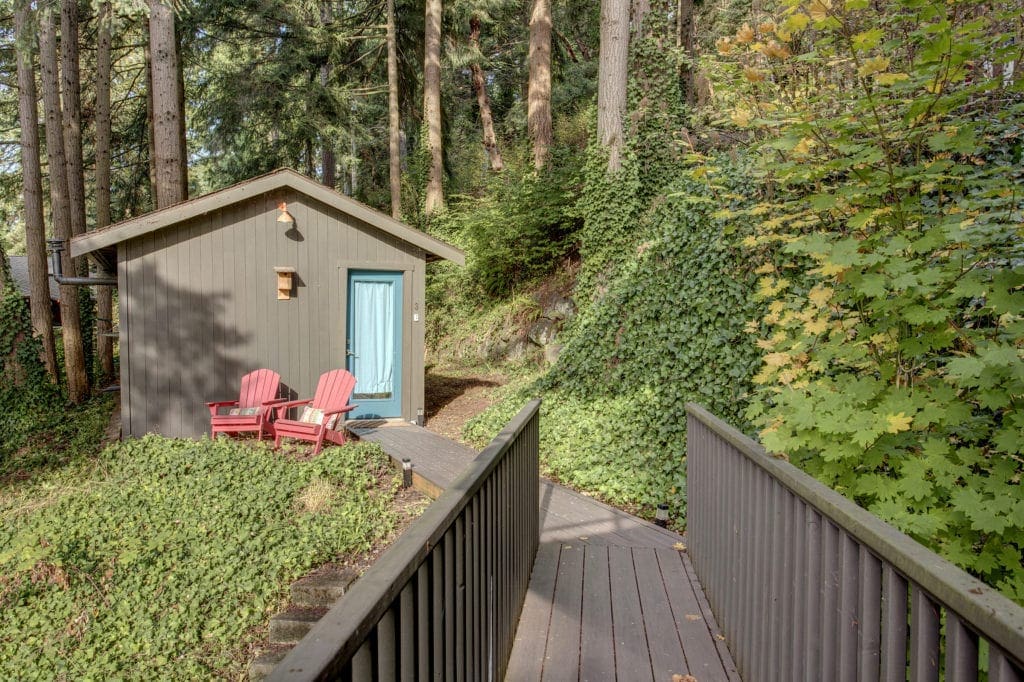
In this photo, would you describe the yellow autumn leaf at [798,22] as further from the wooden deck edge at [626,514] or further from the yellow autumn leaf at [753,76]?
the wooden deck edge at [626,514]

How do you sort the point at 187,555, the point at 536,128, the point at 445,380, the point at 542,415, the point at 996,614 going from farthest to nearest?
the point at 536,128, the point at 445,380, the point at 542,415, the point at 187,555, the point at 996,614

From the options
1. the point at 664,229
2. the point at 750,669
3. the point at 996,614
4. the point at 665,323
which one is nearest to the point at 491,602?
the point at 750,669

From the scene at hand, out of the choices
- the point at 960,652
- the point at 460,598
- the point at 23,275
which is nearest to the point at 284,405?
the point at 460,598

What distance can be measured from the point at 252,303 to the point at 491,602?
266 inches

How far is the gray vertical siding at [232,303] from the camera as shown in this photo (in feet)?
24.0

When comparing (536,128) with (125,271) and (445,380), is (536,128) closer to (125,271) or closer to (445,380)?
(445,380)

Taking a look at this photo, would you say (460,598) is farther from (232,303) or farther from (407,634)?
(232,303)

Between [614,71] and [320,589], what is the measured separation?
25.1 feet

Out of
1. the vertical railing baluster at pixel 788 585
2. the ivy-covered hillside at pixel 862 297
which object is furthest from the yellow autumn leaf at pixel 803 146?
the vertical railing baluster at pixel 788 585

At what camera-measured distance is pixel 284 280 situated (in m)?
7.78

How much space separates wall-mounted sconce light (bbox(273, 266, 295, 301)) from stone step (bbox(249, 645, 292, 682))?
15.7 ft

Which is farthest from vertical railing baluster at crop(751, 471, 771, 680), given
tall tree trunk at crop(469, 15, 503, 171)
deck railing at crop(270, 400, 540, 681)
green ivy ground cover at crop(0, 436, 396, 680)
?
tall tree trunk at crop(469, 15, 503, 171)

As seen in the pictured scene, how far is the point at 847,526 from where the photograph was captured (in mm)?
1352

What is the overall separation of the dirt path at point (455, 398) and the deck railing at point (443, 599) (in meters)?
5.69
